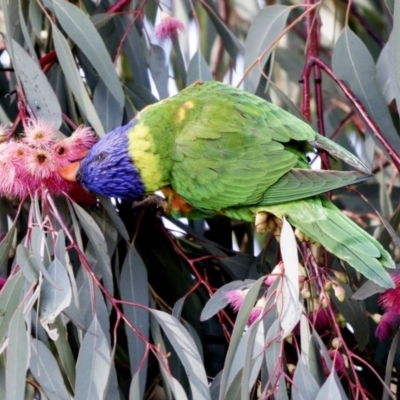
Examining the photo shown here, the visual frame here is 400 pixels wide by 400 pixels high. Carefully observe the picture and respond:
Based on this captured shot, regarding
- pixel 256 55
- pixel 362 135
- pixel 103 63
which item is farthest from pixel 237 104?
pixel 362 135

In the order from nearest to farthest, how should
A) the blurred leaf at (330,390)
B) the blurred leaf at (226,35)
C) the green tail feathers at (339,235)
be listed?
the blurred leaf at (330,390) → the green tail feathers at (339,235) → the blurred leaf at (226,35)

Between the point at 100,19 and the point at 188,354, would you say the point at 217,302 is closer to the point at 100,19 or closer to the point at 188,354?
the point at 188,354

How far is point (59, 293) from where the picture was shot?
1.46 meters

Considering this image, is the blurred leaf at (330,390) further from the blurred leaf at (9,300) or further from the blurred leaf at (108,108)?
the blurred leaf at (108,108)

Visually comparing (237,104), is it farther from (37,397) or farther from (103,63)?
(37,397)

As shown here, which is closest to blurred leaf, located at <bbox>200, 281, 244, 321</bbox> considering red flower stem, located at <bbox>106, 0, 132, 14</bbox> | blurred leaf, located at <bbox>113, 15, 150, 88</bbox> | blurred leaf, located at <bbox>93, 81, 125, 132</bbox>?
blurred leaf, located at <bbox>93, 81, 125, 132</bbox>

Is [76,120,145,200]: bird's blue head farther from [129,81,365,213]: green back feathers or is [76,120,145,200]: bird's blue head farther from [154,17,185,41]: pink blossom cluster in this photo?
[154,17,185,41]: pink blossom cluster

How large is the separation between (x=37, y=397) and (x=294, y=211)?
656mm

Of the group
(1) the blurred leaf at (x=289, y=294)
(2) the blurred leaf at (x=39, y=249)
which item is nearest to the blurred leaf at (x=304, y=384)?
(1) the blurred leaf at (x=289, y=294)

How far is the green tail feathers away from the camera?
62.2 inches

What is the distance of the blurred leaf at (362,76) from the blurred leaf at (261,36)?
0.50 ft

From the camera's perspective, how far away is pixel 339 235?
1652mm

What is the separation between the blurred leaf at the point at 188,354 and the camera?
1.56m

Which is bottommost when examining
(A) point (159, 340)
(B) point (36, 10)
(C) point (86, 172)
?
(A) point (159, 340)
